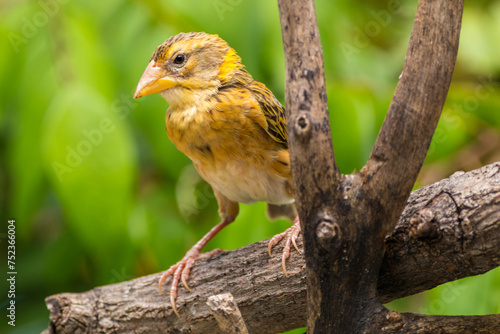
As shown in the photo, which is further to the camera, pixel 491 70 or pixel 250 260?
pixel 491 70

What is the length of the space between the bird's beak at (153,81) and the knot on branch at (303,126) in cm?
86

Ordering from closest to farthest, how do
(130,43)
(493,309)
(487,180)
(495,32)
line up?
1. (487,180)
2. (493,309)
3. (130,43)
4. (495,32)

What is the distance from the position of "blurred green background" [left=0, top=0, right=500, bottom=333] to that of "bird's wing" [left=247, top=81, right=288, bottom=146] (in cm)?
29

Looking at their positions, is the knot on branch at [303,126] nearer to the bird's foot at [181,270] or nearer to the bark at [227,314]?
Result: the bark at [227,314]

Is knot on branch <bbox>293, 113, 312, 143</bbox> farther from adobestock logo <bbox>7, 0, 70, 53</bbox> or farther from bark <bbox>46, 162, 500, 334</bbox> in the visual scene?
adobestock logo <bbox>7, 0, 70, 53</bbox>

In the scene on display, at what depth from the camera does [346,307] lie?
161 centimetres

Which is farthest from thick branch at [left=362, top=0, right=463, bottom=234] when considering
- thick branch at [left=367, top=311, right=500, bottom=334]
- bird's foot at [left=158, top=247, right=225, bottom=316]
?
bird's foot at [left=158, top=247, right=225, bottom=316]

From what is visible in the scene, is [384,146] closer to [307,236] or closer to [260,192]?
[307,236]

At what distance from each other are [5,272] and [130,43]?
5.97ft

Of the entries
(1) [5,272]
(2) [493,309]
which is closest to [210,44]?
(2) [493,309]

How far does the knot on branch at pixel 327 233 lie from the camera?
1.48 meters

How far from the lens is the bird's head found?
218cm

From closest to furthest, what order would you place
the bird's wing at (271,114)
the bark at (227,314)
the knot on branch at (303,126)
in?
the knot on branch at (303,126) → the bark at (227,314) → the bird's wing at (271,114)

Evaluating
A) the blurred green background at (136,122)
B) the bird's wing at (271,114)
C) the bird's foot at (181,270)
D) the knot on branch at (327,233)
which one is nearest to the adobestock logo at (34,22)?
the blurred green background at (136,122)
